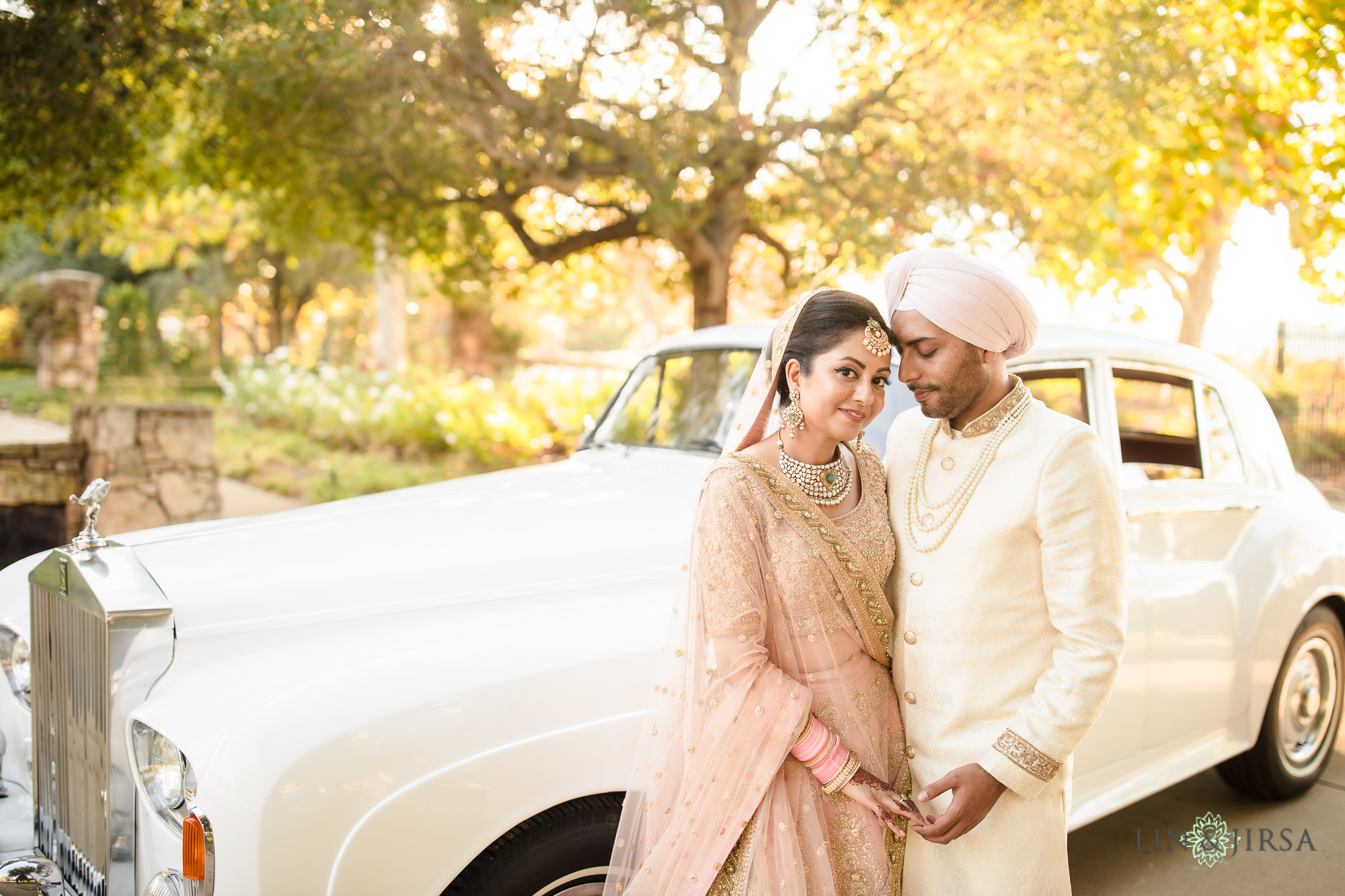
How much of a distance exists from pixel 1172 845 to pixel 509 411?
27.8ft

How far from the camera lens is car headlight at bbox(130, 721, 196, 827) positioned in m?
1.98

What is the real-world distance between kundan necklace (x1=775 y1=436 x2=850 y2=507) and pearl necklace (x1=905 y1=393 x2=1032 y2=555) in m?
0.15

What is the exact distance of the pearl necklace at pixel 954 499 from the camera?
75.4 inches

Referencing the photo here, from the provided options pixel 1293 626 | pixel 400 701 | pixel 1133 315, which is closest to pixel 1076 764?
pixel 1293 626

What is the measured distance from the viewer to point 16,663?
2779 mm

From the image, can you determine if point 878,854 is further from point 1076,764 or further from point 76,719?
point 76,719

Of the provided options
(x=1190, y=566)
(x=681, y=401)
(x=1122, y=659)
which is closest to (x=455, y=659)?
(x=681, y=401)

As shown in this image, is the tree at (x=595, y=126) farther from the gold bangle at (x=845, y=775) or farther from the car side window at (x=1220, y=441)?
the gold bangle at (x=845, y=775)

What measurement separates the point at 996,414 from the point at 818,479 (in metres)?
0.38

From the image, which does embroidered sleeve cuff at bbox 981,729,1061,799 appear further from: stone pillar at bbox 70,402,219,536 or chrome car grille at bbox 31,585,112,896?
stone pillar at bbox 70,402,219,536

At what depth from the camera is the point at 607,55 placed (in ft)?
A: 21.7

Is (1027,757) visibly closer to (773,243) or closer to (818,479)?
(818,479)

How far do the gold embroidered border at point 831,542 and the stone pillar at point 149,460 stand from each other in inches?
230

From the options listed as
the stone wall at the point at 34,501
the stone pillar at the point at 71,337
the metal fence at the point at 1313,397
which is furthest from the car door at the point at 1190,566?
the stone pillar at the point at 71,337
